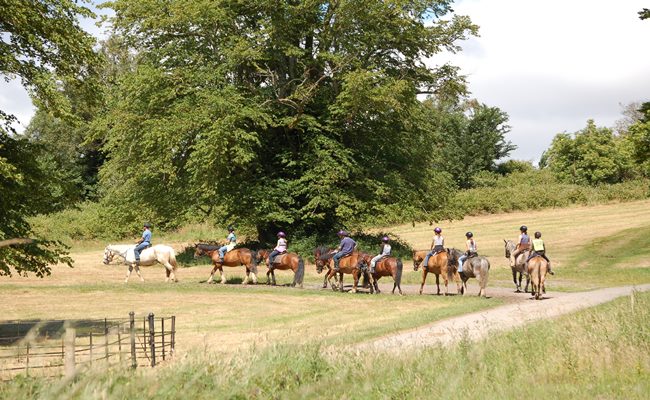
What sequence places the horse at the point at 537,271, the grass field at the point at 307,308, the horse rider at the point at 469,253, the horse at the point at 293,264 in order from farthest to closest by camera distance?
the horse at the point at 293,264 < the horse rider at the point at 469,253 < the horse at the point at 537,271 < the grass field at the point at 307,308

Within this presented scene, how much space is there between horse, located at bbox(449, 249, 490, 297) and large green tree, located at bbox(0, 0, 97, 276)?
15453mm

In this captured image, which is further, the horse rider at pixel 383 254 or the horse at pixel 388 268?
the horse rider at pixel 383 254

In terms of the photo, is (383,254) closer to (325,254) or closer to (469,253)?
(469,253)

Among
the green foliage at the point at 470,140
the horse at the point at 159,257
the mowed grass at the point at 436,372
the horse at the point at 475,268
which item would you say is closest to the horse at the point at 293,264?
the horse at the point at 159,257

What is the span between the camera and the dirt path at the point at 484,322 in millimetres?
15550

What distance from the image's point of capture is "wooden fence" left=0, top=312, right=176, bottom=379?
13195 mm

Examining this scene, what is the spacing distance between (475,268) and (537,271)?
2414 millimetres

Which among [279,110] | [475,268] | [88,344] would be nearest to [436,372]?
[88,344]

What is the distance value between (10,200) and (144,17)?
1106 inches

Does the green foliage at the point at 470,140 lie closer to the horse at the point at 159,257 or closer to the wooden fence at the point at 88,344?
the horse at the point at 159,257

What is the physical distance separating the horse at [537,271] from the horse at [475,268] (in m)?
1.58

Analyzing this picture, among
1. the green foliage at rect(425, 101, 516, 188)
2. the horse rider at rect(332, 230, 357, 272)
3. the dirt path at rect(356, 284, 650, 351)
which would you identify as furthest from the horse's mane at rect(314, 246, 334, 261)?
the green foliage at rect(425, 101, 516, 188)

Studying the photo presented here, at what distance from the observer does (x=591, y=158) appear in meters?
78.2

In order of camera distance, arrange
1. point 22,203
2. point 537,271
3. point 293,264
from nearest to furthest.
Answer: point 22,203
point 537,271
point 293,264
